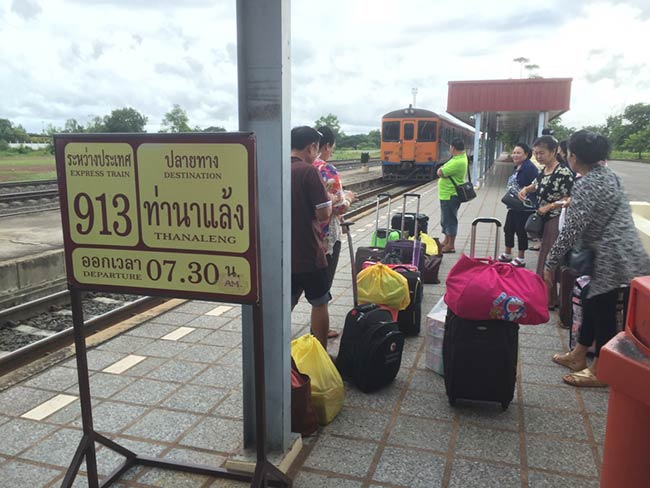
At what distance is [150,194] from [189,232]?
24 cm

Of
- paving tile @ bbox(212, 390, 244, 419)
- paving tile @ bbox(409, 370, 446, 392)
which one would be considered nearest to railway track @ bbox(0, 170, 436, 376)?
paving tile @ bbox(212, 390, 244, 419)

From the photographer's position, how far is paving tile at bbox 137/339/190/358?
4.08 metres

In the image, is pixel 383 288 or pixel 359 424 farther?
pixel 383 288

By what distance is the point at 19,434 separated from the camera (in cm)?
295

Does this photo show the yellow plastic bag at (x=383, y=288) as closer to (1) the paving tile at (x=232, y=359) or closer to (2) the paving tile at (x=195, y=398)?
(1) the paving tile at (x=232, y=359)

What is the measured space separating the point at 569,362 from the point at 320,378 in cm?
198

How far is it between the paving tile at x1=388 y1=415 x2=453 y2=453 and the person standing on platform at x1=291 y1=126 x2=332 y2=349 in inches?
39.0

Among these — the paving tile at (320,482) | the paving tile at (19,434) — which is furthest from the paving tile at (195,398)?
the paving tile at (320,482)

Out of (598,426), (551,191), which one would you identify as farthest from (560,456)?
(551,191)

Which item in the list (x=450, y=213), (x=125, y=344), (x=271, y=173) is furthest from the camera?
(x=450, y=213)

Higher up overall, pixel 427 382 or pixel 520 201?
pixel 520 201

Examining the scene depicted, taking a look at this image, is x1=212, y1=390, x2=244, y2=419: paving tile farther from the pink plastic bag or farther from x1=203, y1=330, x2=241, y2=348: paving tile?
the pink plastic bag

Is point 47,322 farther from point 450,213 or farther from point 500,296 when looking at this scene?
point 450,213

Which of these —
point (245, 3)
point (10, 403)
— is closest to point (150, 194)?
point (245, 3)
